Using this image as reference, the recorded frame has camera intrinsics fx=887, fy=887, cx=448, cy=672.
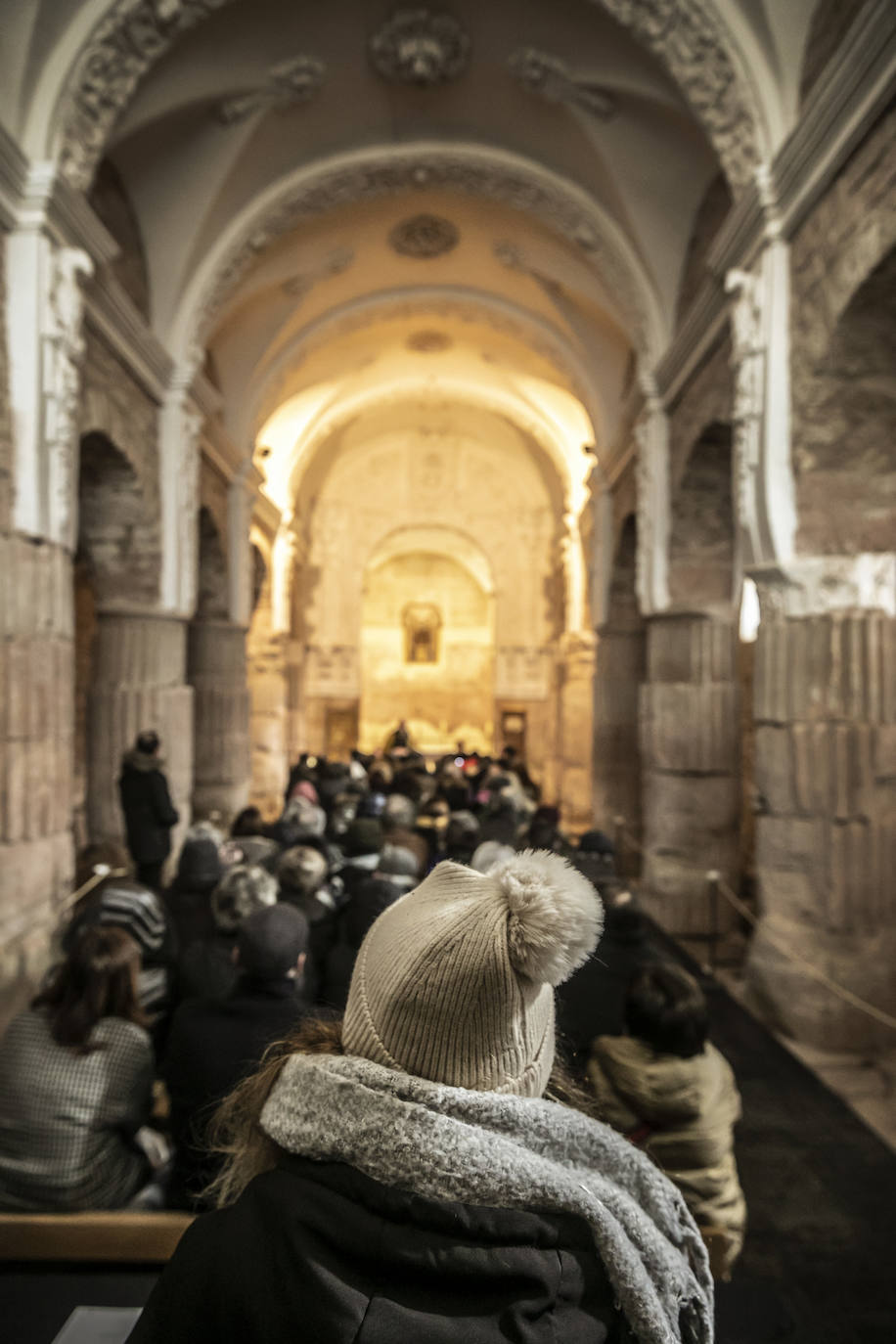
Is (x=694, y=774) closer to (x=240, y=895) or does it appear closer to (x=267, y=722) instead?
(x=240, y=895)

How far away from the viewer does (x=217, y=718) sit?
11.3m

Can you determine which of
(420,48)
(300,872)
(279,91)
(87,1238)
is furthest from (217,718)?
(87,1238)

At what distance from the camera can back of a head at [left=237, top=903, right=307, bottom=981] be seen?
2234 millimetres

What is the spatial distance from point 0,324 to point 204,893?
3.65 meters

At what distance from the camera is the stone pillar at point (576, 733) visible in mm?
14656

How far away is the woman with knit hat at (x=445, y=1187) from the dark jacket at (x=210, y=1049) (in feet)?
4.04

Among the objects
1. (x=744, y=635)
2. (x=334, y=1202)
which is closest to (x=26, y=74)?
(x=334, y=1202)

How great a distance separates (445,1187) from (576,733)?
1446cm

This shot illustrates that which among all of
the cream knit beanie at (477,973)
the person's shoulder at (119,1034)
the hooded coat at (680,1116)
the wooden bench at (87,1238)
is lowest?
the hooded coat at (680,1116)

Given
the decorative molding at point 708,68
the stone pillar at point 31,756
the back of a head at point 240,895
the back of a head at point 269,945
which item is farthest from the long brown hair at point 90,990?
the decorative molding at point 708,68

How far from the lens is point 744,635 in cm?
1077

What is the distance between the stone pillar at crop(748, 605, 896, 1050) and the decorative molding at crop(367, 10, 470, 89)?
19.1 feet

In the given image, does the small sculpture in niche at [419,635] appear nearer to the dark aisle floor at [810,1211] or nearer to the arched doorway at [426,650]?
the arched doorway at [426,650]

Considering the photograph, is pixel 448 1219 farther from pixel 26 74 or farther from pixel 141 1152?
pixel 26 74
